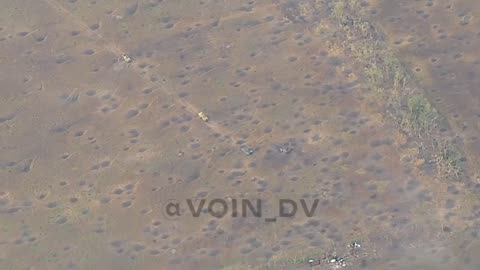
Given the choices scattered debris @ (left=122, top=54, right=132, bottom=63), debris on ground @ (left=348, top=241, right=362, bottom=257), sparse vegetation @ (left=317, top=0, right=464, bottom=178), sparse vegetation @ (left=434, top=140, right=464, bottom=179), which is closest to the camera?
debris on ground @ (left=348, top=241, right=362, bottom=257)

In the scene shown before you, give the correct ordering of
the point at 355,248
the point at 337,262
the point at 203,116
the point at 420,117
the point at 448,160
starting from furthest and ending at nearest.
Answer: the point at 203,116
the point at 420,117
the point at 448,160
the point at 355,248
the point at 337,262

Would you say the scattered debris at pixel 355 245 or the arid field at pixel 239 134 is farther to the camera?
the arid field at pixel 239 134

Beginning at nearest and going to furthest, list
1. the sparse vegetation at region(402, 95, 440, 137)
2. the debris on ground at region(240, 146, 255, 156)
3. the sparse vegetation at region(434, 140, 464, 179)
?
the sparse vegetation at region(434, 140, 464, 179) → the debris on ground at region(240, 146, 255, 156) → the sparse vegetation at region(402, 95, 440, 137)

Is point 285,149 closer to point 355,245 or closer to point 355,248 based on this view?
point 355,245

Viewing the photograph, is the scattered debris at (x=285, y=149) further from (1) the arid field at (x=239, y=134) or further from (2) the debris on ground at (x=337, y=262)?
(2) the debris on ground at (x=337, y=262)

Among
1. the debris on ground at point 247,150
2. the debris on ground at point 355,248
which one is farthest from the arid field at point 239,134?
the debris on ground at point 247,150

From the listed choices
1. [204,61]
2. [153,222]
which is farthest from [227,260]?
[204,61]

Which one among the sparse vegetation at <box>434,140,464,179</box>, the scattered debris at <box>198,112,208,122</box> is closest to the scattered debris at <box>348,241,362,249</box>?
the sparse vegetation at <box>434,140,464,179</box>

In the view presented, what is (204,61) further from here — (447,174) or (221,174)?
(447,174)

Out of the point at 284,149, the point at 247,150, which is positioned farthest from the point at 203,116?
the point at 284,149

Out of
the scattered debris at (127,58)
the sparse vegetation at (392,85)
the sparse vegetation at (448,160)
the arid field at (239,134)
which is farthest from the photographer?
the scattered debris at (127,58)

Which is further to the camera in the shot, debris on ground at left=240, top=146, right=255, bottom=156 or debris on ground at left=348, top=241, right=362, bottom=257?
debris on ground at left=240, top=146, right=255, bottom=156

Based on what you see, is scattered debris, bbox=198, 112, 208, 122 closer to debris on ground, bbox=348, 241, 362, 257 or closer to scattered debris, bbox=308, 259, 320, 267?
scattered debris, bbox=308, 259, 320, 267
